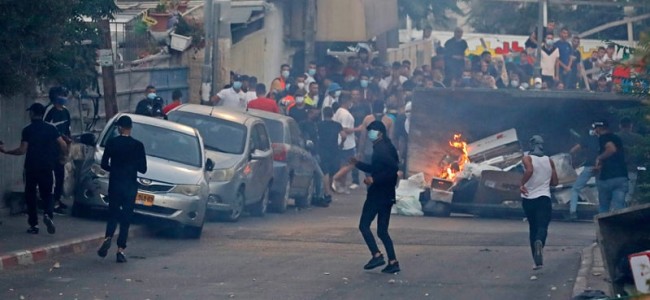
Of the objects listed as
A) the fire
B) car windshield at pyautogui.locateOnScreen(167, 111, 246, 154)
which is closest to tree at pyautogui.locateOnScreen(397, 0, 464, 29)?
the fire

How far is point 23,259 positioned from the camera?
1392 cm

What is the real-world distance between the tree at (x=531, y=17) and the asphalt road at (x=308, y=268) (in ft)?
80.2

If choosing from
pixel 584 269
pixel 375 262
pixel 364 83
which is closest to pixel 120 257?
pixel 375 262

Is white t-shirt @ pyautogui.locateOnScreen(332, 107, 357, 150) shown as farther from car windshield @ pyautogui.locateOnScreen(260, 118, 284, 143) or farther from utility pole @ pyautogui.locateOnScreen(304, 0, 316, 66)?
utility pole @ pyautogui.locateOnScreen(304, 0, 316, 66)

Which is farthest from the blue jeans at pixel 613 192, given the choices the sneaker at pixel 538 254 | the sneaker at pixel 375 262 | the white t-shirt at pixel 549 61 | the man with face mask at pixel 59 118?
the white t-shirt at pixel 549 61

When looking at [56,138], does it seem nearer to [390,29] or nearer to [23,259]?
[23,259]

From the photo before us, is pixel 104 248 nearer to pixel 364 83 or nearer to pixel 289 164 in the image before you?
pixel 289 164

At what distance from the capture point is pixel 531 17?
163 ft

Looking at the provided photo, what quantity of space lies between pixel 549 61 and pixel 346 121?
7972 millimetres

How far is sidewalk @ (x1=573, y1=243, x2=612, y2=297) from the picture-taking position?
1249cm

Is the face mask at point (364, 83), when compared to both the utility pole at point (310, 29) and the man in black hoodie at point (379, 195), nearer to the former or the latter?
the utility pole at point (310, 29)

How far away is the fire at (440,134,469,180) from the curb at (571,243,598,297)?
223 inches

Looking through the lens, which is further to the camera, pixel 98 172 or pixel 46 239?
pixel 98 172

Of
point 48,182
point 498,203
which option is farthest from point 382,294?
point 498,203
